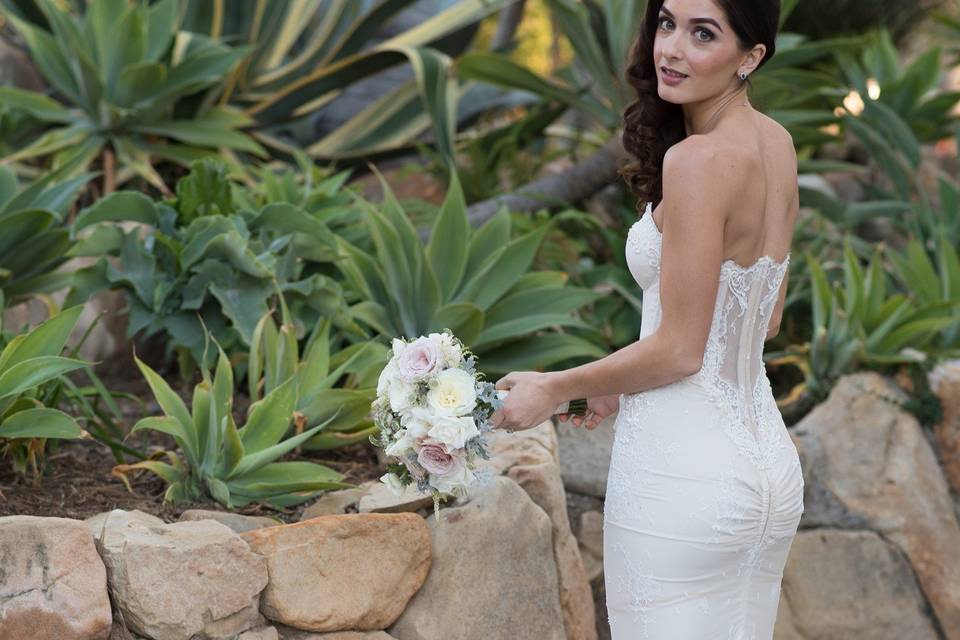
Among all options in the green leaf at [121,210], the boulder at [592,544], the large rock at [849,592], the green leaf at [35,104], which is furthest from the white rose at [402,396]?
the green leaf at [35,104]

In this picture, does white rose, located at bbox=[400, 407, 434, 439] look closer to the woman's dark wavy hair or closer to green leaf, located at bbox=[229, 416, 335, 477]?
the woman's dark wavy hair

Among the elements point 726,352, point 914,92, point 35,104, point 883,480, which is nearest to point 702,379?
point 726,352

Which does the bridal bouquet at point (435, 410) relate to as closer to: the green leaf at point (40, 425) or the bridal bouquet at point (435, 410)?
the bridal bouquet at point (435, 410)

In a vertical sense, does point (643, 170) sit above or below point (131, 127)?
above

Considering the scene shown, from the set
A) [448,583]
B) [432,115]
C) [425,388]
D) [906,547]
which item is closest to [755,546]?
[425,388]

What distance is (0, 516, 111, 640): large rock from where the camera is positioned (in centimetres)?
267

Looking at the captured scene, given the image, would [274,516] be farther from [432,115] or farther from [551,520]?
[432,115]

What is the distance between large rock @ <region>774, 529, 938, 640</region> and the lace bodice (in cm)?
233

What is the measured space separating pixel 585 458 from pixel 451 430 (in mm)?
2319

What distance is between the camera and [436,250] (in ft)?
14.3

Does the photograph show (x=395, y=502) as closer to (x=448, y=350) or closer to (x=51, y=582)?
(x=51, y=582)

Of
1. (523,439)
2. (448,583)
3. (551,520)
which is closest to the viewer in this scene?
(448,583)

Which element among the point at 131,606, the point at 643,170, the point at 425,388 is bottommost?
the point at 131,606

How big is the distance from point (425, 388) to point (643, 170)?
0.78 meters
